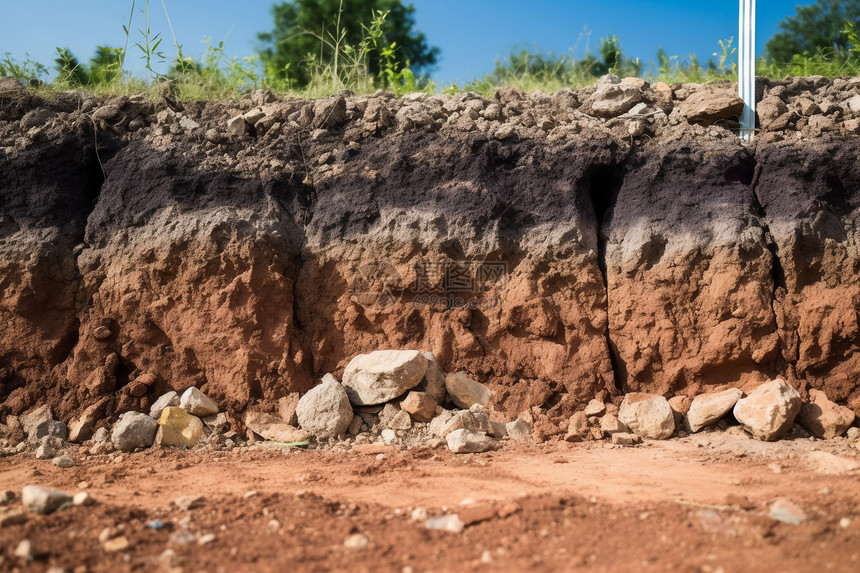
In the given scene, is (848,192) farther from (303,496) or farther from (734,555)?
(303,496)

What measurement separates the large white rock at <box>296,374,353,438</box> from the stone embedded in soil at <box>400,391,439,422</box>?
357 millimetres

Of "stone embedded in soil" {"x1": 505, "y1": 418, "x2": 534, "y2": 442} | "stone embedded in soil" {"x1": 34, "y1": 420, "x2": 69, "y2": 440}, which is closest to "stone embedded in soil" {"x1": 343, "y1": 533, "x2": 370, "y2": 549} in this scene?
"stone embedded in soil" {"x1": 505, "y1": 418, "x2": 534, "y2": 442}

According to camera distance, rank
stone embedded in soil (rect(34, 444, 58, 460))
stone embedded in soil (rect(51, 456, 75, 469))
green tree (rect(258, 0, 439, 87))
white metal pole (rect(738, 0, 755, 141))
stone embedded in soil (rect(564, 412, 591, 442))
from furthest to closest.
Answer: green tree (rect(258, 0, 439, 87)) → white metal pole (rect(738, 0, 755, 141)) → stone embedded in soil (rect(564, 412, 591, 442)) → stone embedded in soil (rect(34, 444, 58, 460)) → stone embedded in soil (rect(51, 456, 75, 469))

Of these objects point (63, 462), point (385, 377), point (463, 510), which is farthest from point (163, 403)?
point (463, 510)

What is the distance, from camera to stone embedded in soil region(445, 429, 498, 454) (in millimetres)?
3639

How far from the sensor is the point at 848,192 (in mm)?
4418

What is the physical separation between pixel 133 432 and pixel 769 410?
3.68m

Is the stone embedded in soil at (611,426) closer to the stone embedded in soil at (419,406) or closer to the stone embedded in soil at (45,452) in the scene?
the stone embedded in soil at (419,406)

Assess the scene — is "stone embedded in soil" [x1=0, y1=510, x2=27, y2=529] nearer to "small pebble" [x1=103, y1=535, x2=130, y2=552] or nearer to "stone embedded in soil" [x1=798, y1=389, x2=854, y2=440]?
"small pebble" [x1=103, y1=535, x2=130, y2=552]

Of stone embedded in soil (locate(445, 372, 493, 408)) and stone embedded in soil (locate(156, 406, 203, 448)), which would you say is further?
stone embedded in soil (locate(445, 372, 493, 408))

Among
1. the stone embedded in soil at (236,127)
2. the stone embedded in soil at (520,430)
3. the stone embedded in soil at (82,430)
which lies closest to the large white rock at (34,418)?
the stone embedded in soil at (82,430)

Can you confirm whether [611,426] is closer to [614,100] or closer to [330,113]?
[614,100]

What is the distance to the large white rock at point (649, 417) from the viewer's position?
3928 mm

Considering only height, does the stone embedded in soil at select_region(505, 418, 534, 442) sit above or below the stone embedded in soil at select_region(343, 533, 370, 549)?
above
